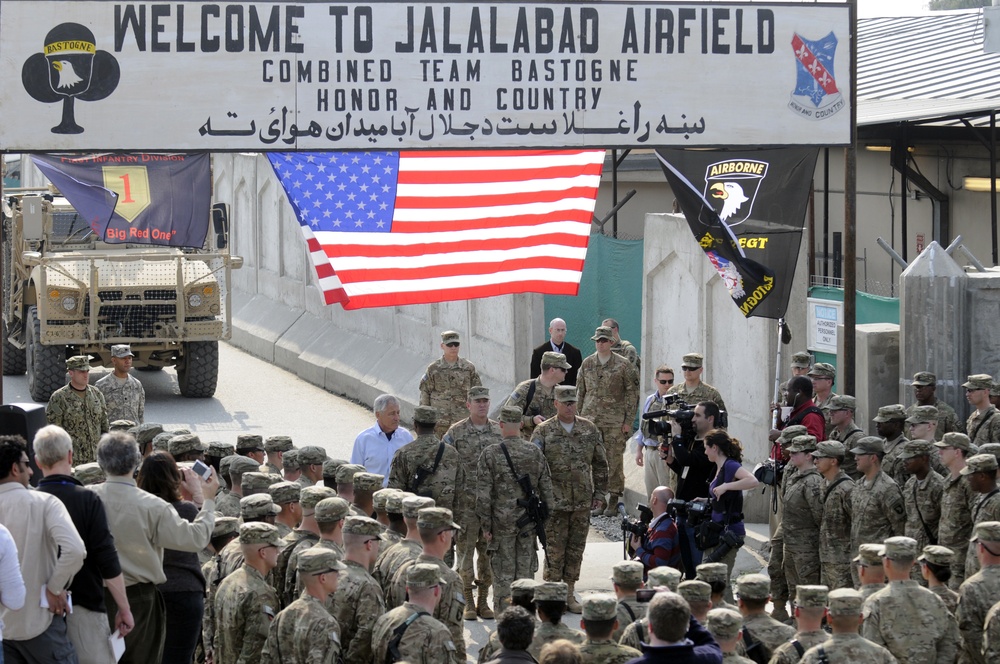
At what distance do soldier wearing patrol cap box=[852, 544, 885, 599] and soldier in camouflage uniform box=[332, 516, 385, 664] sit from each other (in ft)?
8.03

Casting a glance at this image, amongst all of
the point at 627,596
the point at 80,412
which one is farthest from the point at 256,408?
the point at 627,596

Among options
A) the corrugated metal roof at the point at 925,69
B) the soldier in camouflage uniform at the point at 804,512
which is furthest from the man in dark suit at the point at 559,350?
the corrugated metal roof at the point at 925,69

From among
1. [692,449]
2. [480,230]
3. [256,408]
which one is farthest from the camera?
[256,408]

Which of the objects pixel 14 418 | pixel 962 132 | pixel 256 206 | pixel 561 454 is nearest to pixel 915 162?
pixel 962 132

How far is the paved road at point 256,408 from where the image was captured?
679 inches

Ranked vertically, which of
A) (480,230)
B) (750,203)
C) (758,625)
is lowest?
(758,625)

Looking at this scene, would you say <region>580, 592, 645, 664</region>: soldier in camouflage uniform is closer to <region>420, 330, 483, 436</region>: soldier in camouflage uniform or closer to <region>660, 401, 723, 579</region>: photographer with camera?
<region>660, 401, 723, 579</region>: photographer with camera

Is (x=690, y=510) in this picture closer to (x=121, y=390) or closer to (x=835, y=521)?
(x=835, y=521)

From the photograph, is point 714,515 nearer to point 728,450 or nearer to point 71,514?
point 728,450

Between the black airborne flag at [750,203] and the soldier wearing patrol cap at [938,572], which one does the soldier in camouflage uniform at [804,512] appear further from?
the soldier wearing patrol cap at [938,572]

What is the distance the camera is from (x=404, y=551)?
25.4ft

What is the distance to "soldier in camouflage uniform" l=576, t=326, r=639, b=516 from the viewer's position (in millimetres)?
13117

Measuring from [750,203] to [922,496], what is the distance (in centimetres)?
255

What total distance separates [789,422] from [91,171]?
5.94m
